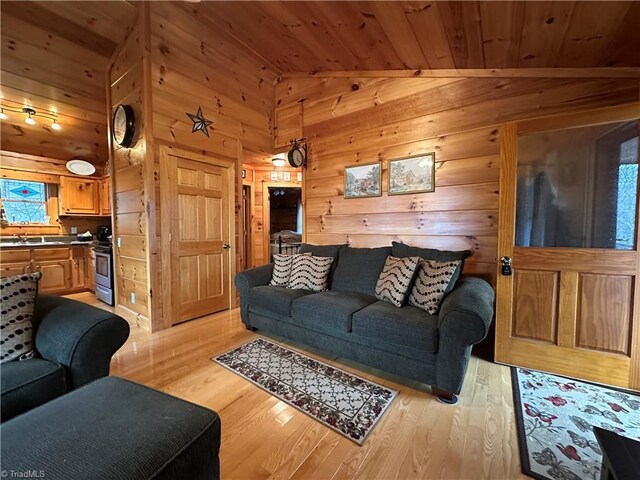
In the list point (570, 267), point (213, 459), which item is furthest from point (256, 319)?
point (570, 267)

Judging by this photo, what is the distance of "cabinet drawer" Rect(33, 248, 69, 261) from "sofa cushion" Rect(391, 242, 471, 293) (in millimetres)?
5066

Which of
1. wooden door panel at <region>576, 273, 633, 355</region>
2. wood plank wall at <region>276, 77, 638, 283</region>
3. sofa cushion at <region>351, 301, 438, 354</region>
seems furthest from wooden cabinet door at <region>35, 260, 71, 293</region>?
wooden door panel at <region>576, 273, 633, 355</region>

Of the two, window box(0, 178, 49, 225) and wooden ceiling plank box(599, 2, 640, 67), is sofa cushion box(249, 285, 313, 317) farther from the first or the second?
window box(0, 178, 49, 225)

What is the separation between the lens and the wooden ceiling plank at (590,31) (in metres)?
1.55

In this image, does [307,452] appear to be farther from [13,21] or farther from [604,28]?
[13,21]

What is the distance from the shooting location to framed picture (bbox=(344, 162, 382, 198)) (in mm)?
A: 3143

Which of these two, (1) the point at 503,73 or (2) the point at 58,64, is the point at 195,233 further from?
(1) the point at 503,73

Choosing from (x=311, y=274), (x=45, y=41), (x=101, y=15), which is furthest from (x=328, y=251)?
(x=45, y=41)

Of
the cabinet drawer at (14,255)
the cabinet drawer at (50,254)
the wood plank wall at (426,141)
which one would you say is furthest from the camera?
the cabinet drawer at (50,254)

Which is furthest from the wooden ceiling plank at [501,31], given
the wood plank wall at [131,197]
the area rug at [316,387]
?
the wood plank wall at [131,197]

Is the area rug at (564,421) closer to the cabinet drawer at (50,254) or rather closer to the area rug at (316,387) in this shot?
the area rug at (316,387)

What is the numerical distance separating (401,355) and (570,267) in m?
1.35

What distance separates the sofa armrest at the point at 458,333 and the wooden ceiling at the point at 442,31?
69.8 inches

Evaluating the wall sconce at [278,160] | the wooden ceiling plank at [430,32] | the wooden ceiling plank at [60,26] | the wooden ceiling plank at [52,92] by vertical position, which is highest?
the wooden ceiling plank at [60,26]
